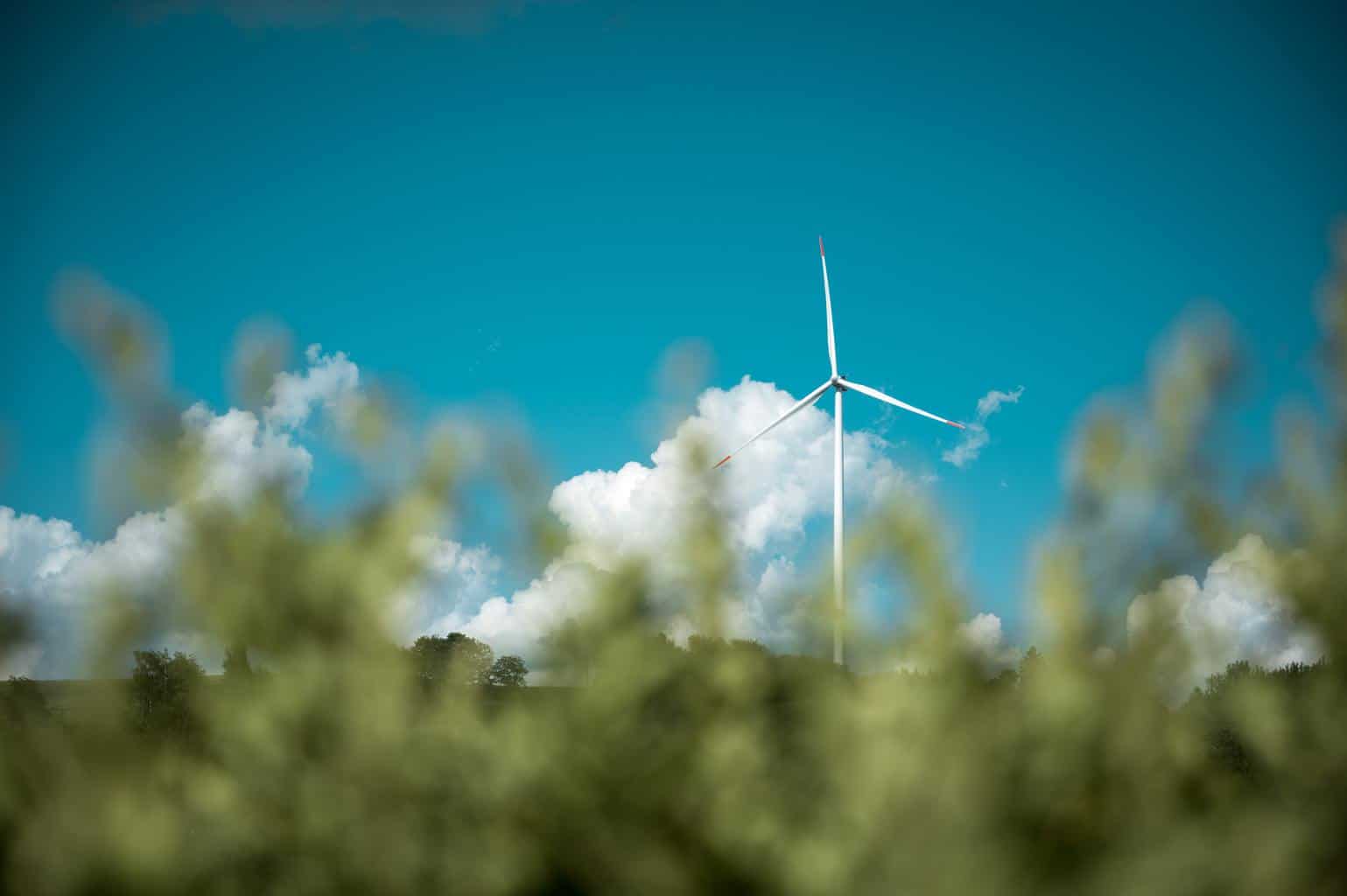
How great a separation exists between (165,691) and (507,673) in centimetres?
119

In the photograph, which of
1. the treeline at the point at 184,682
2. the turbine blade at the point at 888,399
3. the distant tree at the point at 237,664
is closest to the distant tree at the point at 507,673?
the treeline at the point at 184,682

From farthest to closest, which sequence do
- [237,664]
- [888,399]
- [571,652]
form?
1. [888,399]
2. [571,652]
3. [237,664]

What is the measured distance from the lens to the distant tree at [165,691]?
2643 millimetres

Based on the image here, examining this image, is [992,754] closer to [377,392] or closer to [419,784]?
[419,784]

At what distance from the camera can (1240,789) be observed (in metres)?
2.81

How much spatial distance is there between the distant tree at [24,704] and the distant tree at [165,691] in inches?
12.6

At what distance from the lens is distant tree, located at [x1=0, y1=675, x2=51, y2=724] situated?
3.07 meters

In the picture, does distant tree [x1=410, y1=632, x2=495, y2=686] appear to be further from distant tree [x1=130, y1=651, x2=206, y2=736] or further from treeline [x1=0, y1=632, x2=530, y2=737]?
distant tree [x1=130, y1=651, x2=206, y2=736]

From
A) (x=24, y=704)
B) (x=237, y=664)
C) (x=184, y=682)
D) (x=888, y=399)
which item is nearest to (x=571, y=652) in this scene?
(x=237, y=664)

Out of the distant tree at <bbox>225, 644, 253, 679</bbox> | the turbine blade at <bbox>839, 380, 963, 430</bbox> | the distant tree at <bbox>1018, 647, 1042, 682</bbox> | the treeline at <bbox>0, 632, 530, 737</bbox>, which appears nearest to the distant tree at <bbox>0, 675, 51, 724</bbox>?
the treeline at <bbox>0, 632, 530, 737</bbox>

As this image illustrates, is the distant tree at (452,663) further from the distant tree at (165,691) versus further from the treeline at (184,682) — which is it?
the distant tree at (165,691)

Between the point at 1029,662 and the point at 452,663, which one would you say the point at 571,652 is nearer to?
the point at 452,663

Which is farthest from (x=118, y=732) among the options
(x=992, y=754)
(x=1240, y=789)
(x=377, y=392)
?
(x=1240, y=789)

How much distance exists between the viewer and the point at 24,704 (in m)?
3.09
